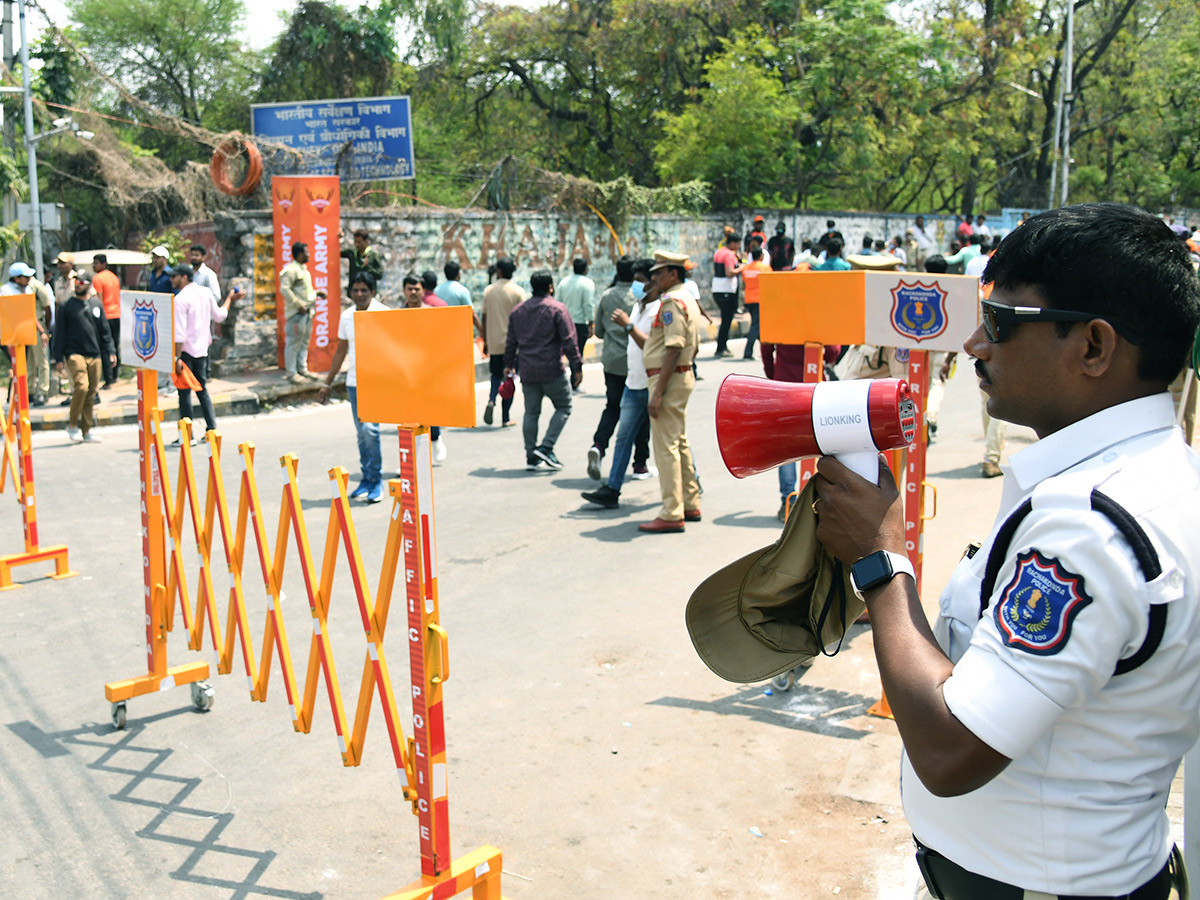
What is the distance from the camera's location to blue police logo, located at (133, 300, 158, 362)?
4543 mm

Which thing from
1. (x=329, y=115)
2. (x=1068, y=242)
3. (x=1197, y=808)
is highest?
(x=329, y=115)

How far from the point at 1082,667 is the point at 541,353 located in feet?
25.6

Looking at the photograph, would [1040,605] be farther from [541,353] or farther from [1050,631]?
[541,353]

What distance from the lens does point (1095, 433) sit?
1436 mm

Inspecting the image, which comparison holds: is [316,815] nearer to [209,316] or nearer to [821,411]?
Answer: [821,411]

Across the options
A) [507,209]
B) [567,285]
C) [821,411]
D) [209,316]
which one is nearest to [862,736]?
[821,411]

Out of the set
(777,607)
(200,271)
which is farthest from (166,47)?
(777,607)

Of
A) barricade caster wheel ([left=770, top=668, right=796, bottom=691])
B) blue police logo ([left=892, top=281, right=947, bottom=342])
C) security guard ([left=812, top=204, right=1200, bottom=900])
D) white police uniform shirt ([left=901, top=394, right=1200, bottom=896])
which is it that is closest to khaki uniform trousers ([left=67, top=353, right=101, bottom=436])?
barricade caster wheel ([left=770, top=668, right=796, bottom=691])

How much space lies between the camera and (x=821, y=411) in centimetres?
161

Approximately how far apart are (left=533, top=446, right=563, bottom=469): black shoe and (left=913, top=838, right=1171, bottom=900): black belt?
761 centimetres

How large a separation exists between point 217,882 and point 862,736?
2369 millimetres

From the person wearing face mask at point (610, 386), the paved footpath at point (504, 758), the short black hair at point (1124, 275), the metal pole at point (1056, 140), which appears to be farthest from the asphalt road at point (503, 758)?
the metal pole at point (1056, 140)

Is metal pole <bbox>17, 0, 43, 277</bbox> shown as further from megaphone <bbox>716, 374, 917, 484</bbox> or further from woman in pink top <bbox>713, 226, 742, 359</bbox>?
megaphone <bbox>716, 374, 917, 484</bbox>

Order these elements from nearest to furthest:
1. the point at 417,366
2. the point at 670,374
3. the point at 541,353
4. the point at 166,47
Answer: the point at 417,366, the point at 670,374, the point at 541,353, the point at 166,47
